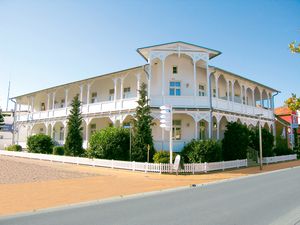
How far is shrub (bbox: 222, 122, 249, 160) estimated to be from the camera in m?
22.1

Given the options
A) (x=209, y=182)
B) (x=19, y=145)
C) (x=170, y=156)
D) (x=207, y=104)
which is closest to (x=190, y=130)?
(x=207, y=104)

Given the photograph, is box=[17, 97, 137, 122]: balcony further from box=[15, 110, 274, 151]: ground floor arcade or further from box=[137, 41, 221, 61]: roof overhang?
box=[137, 41, 221, 61]: roof overhang

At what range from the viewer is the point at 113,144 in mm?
20609

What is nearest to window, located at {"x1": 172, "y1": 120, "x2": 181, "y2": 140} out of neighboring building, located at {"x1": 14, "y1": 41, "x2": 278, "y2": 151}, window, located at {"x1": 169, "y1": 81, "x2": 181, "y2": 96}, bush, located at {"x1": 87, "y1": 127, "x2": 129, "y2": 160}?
neighboring building, located at {"x1": 14, "y1": 41, "x2": 278, "y2": 151}

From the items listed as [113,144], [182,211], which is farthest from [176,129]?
[182,211]

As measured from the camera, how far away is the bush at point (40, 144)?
2944cm

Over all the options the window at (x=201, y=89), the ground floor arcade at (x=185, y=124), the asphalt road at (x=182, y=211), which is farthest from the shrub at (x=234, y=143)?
the asphalt road at (x=182, y=211)

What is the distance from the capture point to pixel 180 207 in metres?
8.17

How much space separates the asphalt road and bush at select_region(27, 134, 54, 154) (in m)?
22.4

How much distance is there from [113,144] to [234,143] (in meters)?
10.2

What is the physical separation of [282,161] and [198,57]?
1516 centimetres

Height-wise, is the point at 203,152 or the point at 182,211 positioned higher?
the point at 203,152

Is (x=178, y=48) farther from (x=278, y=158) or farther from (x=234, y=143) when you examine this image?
(x=278, y=158)

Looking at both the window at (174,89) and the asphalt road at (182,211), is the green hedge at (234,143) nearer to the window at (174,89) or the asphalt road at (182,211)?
the window at (174,89)
